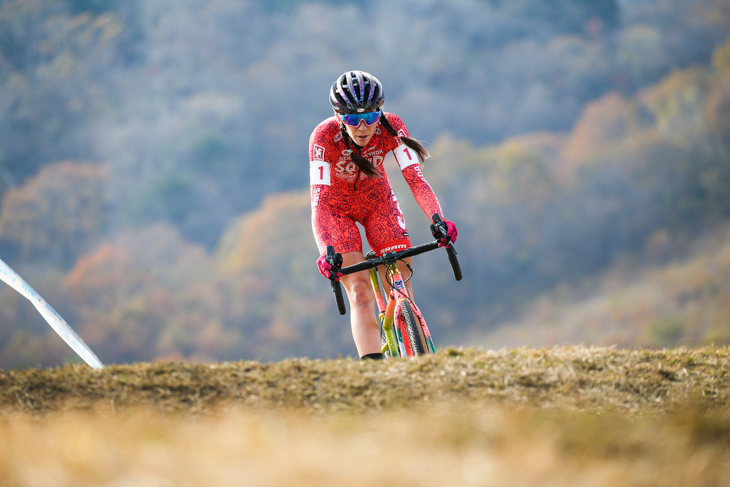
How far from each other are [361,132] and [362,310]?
1.77 m

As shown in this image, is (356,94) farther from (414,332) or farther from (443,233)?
(414,332)

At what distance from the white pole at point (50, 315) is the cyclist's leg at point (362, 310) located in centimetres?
240

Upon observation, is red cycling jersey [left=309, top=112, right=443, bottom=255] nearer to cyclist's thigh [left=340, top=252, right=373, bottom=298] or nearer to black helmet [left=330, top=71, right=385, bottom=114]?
cyclist's thigh [left=340, top=252, right=373, bottom=298]

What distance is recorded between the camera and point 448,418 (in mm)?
2576

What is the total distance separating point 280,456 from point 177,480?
33 cm

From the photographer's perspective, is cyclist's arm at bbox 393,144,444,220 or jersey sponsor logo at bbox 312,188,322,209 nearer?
cyclist's arm at bbox 393,144,444,220

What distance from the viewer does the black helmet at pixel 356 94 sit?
6227 millimetres

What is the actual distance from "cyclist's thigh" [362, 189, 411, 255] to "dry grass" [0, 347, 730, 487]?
235 centimetres

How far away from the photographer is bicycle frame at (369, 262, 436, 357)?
19.4 ft

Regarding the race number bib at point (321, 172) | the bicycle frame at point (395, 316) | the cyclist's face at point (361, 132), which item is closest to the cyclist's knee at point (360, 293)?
the bicycle frame at point (395, 316)

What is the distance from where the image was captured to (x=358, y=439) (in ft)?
7.88

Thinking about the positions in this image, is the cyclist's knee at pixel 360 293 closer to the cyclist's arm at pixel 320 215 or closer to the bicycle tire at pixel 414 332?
the cyclist's arm at pixel 320 215

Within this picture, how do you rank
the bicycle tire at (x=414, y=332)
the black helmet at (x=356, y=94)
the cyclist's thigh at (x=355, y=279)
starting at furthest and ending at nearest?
the cyclist's thigh at (x=355, y=279)
the black helmet at (x=356, y=94)
the bicycle tire at (x=414, y=332)

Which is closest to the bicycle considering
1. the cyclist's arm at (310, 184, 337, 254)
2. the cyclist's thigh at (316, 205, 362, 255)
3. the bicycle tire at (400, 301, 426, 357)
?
the bicycle tire at (400, 301, 426, 357)
